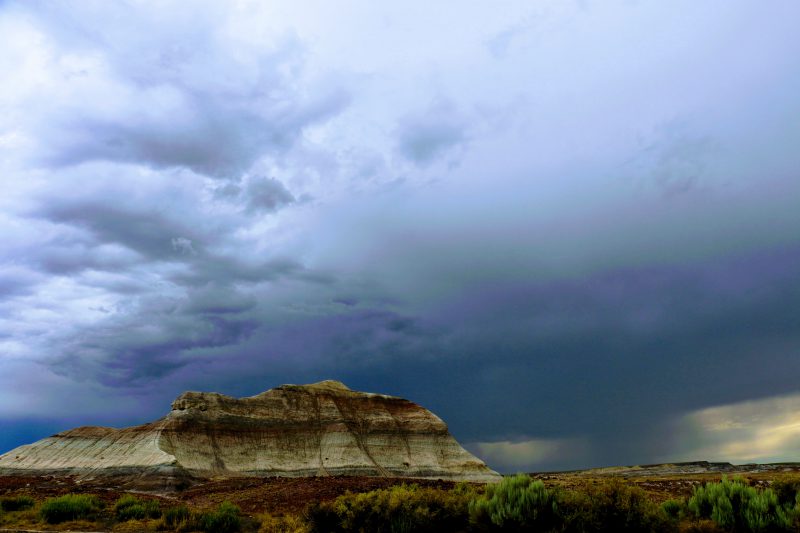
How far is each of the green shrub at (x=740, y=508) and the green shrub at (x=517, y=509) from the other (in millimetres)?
3965

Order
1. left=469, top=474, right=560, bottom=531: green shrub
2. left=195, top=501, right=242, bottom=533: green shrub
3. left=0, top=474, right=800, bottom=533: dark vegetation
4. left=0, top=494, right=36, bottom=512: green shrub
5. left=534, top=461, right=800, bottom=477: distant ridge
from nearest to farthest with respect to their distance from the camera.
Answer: left=0, top=474, right=800, bottom=533: dark vegetation < left=469, top=474, right=560, bottom=531: green shrub < left=195, top=501, right=242, bottom=533: green shrub < left=0, top=494, right=36, bottom=512: green shrub < left=534, top=461, right=800, bottom=477: distant ridge

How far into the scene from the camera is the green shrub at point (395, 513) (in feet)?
49.8

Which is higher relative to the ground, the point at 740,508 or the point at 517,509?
the point at 740,508

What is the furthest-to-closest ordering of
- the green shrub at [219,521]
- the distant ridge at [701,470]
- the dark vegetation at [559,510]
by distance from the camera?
the distant ridge at [701,470] < the green shrub at [219,521] < the dark vegetation at [559,510]

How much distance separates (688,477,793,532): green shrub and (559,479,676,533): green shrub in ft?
4.25

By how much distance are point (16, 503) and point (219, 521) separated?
1492 centimetres

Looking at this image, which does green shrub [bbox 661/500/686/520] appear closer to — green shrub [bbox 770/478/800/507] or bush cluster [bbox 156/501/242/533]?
green shrub [bbox 770/478/800/507]

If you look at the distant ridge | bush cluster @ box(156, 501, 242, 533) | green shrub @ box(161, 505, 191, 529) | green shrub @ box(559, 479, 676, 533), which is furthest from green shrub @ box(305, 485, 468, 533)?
the distant ridge

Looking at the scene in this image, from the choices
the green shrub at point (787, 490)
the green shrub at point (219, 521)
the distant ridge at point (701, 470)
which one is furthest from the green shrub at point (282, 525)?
the distant ridge at point (701, 470)

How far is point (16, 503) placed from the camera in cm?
2747

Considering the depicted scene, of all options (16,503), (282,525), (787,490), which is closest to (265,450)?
(16,503)

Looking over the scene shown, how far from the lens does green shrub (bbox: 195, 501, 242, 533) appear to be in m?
20.7

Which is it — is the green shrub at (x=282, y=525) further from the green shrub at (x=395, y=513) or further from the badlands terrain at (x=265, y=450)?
the badlands terrain at (x=265, y=450)

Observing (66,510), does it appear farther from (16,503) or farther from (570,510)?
(570,510)
